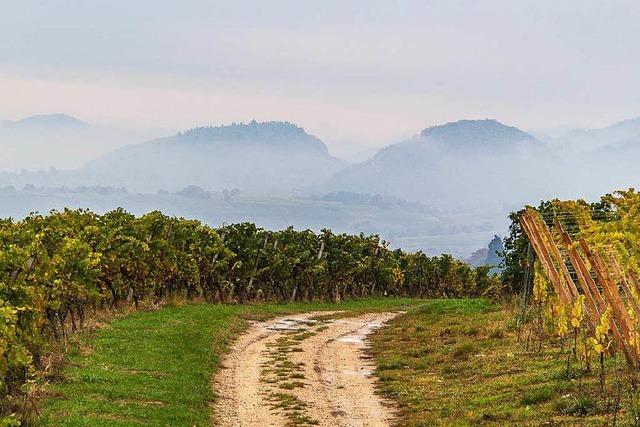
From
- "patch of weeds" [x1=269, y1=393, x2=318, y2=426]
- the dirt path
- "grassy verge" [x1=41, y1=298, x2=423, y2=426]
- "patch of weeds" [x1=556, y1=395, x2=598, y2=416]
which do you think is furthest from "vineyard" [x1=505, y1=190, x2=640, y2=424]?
"grassy verge" [x1=41, y1=298, x2=423, y2=426]

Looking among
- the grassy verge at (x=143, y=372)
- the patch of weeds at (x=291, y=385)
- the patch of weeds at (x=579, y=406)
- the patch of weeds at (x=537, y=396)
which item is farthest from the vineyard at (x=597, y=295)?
the grassy verge at (x=143, y=372)

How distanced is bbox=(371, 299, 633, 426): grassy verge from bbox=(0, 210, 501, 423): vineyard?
33.1 feet

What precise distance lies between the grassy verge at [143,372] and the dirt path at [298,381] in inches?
30.4

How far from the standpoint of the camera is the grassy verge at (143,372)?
61.0 ft

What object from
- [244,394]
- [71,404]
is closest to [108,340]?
[244,394]

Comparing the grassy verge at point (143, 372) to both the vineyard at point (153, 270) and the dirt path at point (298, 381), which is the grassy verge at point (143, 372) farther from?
the vineyard at point (153, 270)

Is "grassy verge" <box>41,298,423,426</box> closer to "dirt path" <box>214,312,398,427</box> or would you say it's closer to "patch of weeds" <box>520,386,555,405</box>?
"dirt path" <box>214,312,398,427</box>

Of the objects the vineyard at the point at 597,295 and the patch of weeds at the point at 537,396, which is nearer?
the vineyard at the point at 597,295

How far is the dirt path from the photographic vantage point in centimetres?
2003

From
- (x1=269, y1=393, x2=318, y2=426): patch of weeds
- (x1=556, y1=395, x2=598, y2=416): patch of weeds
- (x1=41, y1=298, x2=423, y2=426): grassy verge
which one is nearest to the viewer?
(x1=556, y1=395, x2=598, y2=416): patch of weeds

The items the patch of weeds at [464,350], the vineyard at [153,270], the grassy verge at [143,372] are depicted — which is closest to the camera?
the grassy verge at [143,372]

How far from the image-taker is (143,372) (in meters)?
23.7

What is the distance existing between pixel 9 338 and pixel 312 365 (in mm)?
13059

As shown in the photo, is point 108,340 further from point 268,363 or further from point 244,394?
point 244,394
